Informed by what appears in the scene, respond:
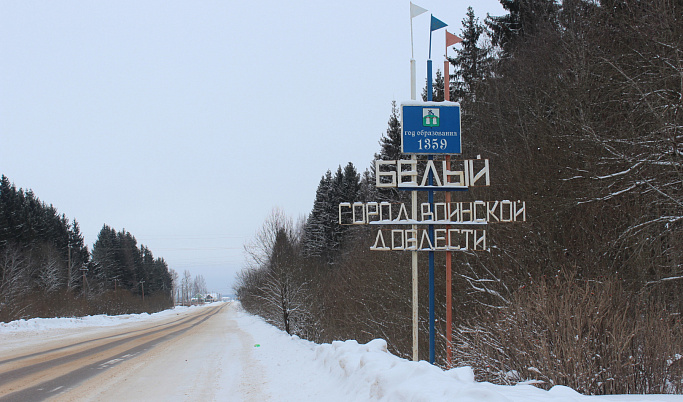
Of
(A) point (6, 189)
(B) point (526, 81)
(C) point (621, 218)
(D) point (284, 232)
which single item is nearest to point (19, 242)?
(A) point (6, 189)

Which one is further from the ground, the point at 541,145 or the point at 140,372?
the point at 541,145

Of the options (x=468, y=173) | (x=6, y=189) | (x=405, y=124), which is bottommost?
(x=468, y=173)

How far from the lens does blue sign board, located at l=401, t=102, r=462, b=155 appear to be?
8.91 m

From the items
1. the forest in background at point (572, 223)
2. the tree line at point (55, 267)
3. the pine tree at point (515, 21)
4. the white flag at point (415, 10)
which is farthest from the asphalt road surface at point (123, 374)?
the tree line at point (55, 267)

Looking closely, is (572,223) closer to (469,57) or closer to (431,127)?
(431,127)

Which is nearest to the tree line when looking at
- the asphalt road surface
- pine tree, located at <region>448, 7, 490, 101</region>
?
the asphalt road surface

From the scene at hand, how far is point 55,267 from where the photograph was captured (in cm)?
5578

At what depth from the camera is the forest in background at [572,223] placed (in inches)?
239

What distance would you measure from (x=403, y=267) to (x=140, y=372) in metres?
10.7

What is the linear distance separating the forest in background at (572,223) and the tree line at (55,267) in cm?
2723

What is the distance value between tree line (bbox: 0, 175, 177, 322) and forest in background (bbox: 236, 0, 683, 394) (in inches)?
1072

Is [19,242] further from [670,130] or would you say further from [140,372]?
[670,130]

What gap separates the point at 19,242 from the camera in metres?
55.0

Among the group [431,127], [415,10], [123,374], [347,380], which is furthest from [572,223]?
[123,374]
